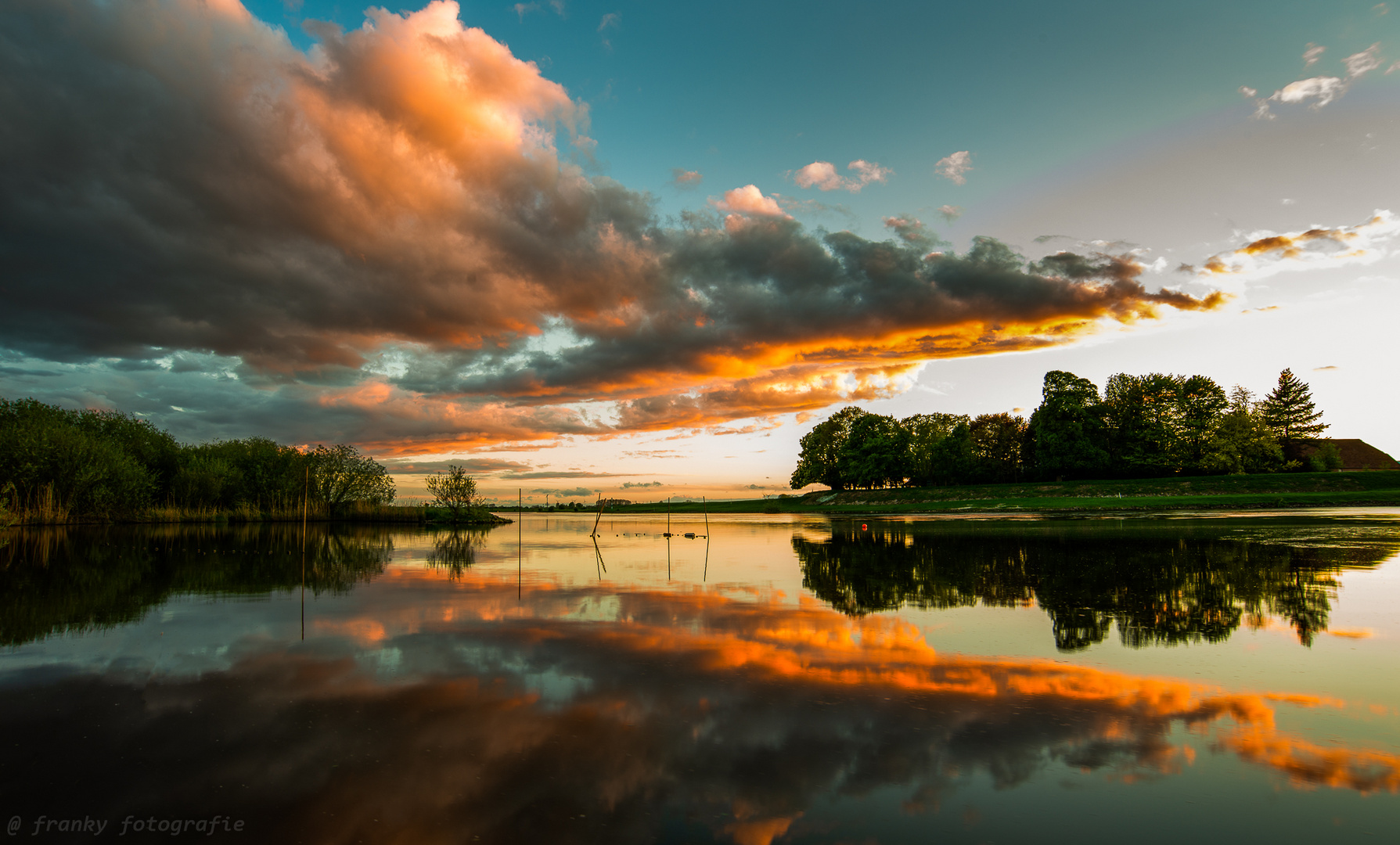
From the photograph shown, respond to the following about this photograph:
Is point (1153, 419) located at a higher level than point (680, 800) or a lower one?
higher

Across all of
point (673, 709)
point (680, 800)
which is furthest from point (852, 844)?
point (673, 709)

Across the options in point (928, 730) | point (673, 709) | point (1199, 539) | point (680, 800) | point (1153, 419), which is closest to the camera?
point (680, 800)

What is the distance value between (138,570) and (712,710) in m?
23.0

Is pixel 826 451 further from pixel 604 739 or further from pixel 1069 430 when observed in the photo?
pixel 604 739

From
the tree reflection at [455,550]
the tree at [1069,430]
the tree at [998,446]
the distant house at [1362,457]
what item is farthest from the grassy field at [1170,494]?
the tree reflection at [455,550]

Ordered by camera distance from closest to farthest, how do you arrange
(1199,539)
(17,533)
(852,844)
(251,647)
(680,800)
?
(852,844)
(680,800)
(251,647)
(1199,539)
(17,533)

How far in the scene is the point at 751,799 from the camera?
5.36m

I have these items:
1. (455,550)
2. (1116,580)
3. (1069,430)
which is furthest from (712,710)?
(1069,430)

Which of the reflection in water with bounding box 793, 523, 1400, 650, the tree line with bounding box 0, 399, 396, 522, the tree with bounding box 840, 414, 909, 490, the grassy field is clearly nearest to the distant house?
the grassy field

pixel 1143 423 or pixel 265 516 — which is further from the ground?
pixel 1143 423

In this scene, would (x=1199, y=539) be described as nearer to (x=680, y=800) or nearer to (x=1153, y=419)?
(x=680, y=800)

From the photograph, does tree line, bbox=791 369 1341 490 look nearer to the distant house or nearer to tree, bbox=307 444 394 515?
the distant house

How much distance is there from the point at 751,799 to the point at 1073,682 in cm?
572

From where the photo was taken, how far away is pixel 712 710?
754 centimetres
